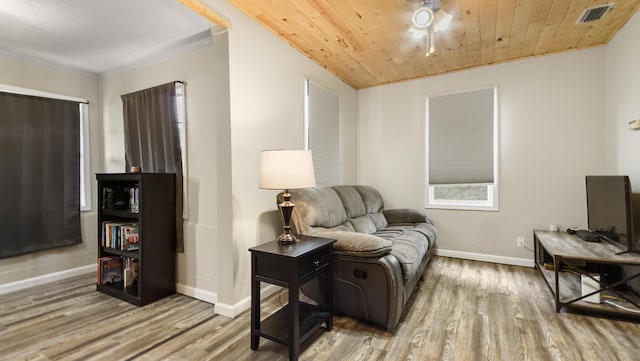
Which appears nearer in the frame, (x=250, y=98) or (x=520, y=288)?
(x=250, y=98)

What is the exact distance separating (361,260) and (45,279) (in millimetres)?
3475

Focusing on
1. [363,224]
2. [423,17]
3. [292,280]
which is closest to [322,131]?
[363,224]

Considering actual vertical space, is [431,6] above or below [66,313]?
above

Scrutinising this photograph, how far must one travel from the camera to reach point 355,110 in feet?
15.2

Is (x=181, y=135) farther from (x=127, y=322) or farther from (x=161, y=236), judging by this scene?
(x=127, y=322)

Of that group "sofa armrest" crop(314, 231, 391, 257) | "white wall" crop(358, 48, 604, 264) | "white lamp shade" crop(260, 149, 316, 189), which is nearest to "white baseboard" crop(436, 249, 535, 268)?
"white wall" crop(358, 48, 604, 264)

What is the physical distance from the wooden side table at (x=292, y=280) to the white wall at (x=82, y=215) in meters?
2.84

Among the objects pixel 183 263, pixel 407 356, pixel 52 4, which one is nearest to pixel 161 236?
pixel 183 263

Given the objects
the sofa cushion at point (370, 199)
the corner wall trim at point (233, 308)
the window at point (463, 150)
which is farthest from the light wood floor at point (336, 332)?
the window at point (463, 150)

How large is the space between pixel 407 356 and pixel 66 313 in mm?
2785

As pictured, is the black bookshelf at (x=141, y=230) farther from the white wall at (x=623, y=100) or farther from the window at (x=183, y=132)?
the white wall at (x=623, y=100)

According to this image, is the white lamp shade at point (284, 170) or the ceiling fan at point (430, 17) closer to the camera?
the white lamp shade at point (284, 170)

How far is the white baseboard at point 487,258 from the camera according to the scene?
3.60 meters

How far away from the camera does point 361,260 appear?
7.11 ft
